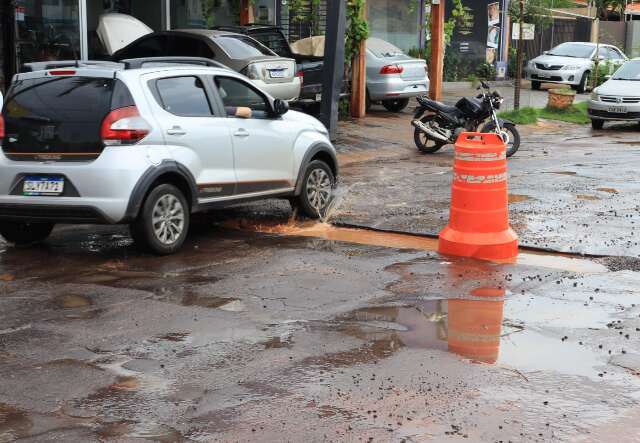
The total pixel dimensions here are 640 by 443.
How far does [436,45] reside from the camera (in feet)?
83.3

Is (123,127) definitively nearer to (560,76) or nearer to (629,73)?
(629,73)

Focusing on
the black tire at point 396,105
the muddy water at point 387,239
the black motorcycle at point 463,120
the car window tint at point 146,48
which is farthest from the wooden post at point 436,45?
the muddy water at point 387,239

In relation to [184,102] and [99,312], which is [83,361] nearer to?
[99,312]

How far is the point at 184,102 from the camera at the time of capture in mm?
9703

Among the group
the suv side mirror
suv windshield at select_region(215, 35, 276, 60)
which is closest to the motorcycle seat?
suv windshield at select_region(215, 35, 276, 60)

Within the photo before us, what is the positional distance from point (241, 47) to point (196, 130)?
7946 mm

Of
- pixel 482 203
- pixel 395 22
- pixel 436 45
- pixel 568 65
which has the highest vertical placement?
pixel 395 22

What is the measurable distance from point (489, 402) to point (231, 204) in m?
5.18

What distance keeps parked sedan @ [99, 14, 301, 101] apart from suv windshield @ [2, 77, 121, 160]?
7659 millimetres

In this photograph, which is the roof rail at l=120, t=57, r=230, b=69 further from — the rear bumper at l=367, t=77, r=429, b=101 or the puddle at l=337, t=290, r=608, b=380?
the rear bumper at l=367, t=77, r=429, b=101

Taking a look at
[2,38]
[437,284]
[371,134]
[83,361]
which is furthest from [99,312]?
[371,134]

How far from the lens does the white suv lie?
29.0 feet

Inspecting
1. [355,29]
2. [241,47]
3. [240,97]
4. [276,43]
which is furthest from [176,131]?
[355,29]

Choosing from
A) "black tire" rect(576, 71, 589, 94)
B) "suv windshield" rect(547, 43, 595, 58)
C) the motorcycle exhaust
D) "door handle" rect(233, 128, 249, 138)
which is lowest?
the motorcycle exhaust
